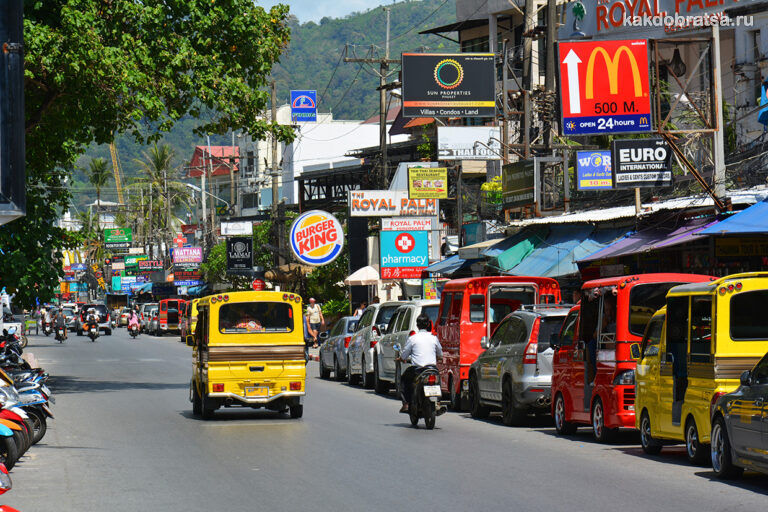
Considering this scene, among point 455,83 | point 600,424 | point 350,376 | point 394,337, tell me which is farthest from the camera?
point 455,83

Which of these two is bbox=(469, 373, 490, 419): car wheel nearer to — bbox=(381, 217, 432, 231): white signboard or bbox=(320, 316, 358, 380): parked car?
bbox=(320, 316, 358, 380): parked car

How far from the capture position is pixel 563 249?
98.0 feet

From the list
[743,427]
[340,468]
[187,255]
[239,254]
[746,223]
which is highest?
[187,255]

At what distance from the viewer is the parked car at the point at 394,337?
24719mm

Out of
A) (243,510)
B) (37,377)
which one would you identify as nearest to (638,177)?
(37,377)

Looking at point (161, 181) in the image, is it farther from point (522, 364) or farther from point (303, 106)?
point (522, 364)

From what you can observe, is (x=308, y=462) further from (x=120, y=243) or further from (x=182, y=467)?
(x=120, y=243)

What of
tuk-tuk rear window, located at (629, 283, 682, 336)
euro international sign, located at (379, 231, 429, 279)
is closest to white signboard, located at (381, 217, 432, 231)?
euro international sign, located at (379, 231, 429, 279)

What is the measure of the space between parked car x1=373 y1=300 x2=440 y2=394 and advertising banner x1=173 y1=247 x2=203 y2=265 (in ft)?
196

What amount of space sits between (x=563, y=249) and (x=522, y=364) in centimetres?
1175

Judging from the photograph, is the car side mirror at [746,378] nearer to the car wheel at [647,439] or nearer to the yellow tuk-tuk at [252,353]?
the car wheel at [647,439]

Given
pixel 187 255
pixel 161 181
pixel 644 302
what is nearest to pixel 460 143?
pixel 644 302

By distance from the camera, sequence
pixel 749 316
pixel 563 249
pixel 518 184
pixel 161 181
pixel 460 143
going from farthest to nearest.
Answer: pixel 161 181 < pixel 460 143 < pixel 518 184 < pixel 563 249 < pixel 749 316

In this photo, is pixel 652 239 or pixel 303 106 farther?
pixel 303 106
